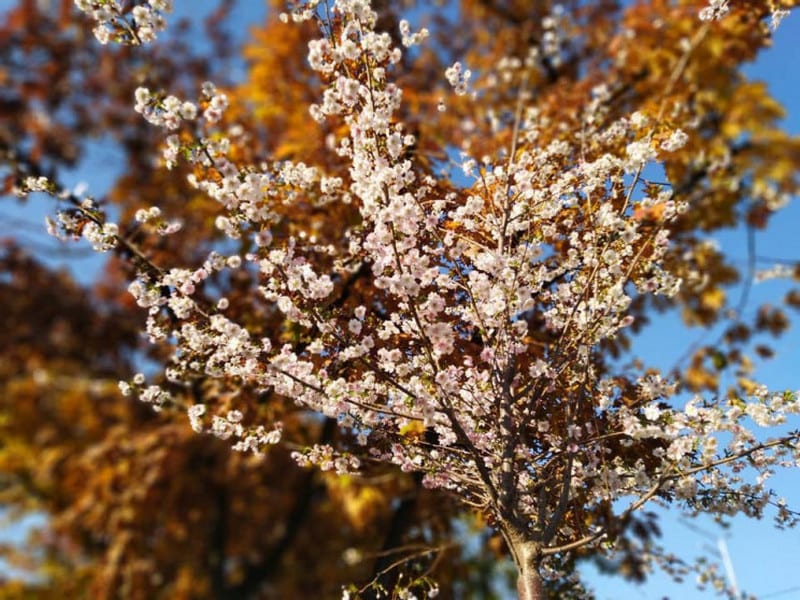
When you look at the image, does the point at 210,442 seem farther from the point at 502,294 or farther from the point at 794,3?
the point at 794,3

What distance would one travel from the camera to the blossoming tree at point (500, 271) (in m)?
2.99

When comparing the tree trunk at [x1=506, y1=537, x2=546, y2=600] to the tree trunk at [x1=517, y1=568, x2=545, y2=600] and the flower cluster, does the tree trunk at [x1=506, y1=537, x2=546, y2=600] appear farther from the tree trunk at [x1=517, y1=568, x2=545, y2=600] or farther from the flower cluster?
the flower cluster

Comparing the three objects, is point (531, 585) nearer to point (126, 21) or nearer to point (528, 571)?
point (528, 571)

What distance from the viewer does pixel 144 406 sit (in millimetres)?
7039

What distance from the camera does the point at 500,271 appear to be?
11.2 feet

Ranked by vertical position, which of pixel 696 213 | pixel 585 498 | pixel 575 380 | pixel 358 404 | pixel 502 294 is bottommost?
pixel 585 498

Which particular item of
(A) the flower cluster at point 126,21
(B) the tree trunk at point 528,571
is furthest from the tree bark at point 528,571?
(A) the flower cluster at point 126,21

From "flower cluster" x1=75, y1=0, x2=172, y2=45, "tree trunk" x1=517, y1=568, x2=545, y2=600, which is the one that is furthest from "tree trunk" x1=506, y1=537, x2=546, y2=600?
"flower cluster" x1=75, y1=0, x2=172, y2=45

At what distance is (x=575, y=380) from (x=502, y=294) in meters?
1.05

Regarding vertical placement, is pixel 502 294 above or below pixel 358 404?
above

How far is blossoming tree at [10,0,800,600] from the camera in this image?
2.99m

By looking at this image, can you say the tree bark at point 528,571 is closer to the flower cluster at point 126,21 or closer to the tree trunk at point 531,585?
the tree trunk at point 531,585

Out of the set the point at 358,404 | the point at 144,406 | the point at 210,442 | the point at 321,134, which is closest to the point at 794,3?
the point at 321,134

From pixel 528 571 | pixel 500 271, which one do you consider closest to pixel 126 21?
pixel 500 271
